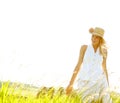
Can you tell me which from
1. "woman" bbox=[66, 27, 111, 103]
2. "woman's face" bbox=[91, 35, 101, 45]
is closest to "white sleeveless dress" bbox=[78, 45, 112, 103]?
"woman" bbox=[66, 27, 111, 103]

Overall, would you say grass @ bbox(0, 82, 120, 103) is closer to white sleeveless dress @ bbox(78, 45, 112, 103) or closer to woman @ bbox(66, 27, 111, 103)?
white sleeveless dress @ bbox(78, 45, 112, 103)

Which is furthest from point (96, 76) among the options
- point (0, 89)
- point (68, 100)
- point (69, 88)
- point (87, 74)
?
point (0, 89)

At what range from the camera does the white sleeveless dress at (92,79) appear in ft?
21.7

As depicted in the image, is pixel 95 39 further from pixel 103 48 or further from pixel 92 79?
pixel 92 79

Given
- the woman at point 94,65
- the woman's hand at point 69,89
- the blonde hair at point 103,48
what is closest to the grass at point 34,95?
the woman's hand at point 69,89

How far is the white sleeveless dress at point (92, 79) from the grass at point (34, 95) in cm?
16

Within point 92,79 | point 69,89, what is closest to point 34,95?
point 69,89

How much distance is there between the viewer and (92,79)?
23.6 ft

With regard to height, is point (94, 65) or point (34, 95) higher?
point (94, 65)

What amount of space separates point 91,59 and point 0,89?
198 centimetres

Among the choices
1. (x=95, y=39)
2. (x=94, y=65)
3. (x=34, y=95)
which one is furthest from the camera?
(x=94, y=65)

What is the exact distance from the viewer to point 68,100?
6285 millimetres

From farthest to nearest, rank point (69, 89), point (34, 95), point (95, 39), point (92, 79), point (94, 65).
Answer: point (94, 65) → point (95, 39) → point (92, 79) → point (69, 89) → point (34, 95)

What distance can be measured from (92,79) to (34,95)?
1.03 metres
